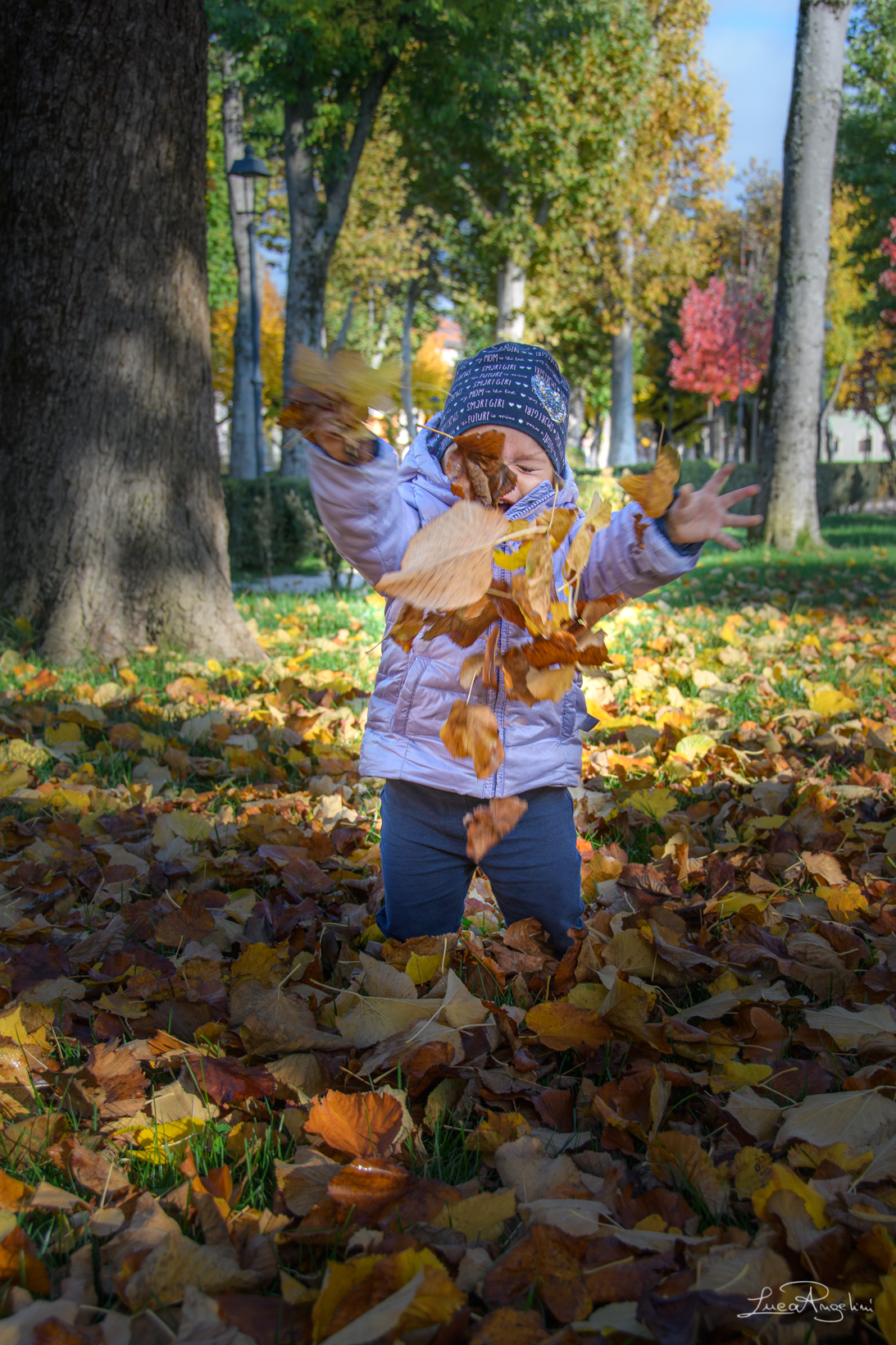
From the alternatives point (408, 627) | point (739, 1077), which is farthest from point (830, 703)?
point (408, 627)

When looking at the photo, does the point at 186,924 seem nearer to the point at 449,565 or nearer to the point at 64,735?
the point at 449,565

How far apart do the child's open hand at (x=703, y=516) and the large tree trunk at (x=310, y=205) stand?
40.7 ft

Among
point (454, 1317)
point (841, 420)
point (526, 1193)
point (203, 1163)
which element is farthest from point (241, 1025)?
point (841, 420)

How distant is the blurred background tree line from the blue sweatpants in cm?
1094

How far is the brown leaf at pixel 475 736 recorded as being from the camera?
1.43 meters

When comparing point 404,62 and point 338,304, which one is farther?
point 338,304

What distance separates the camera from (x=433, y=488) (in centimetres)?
187

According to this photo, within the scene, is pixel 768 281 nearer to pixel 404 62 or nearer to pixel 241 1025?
pixel 404 62

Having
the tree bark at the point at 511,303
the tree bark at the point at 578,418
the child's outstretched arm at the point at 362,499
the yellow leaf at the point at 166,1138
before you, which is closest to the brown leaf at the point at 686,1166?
the yellow leaf at the point at 166,1138

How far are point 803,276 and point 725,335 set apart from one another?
81.8ft

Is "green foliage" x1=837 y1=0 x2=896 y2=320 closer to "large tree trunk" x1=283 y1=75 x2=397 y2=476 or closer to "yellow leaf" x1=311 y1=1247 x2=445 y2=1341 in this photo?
"large tree trunk" x1=283 y1=75 x2=397 y2=476

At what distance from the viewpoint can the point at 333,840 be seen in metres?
2.45

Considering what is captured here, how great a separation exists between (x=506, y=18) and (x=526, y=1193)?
1726cm

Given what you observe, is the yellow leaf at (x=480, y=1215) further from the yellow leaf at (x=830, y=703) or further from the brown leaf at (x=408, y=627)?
the yellow leaf at (x=830, y=703)
